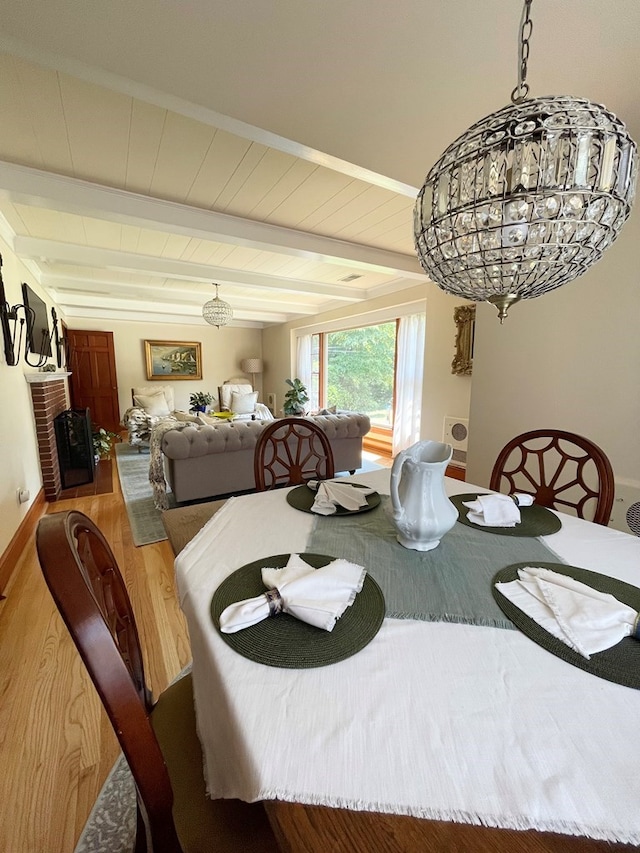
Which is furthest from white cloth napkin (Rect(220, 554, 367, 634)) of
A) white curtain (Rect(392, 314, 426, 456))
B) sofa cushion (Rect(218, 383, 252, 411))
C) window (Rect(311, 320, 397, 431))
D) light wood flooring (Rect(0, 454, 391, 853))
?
sofa cushion (Rect(218, 383, 252, 411))

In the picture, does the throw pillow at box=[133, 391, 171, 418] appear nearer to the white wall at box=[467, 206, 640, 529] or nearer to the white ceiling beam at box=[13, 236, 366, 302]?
the white ceiling beam at box=[13, 236, 366, 302]

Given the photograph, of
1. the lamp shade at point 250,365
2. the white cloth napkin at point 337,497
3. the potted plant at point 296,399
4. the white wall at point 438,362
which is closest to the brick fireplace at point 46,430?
the white cloth napkin at point 337,497

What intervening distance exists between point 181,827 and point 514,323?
248cm

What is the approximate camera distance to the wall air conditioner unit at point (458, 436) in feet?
12.5

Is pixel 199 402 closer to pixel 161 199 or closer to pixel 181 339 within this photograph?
pixel 181 339

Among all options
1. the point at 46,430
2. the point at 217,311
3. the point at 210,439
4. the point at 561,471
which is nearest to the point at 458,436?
the point at 561,471

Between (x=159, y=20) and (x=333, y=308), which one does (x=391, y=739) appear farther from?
(x=333, y=308)

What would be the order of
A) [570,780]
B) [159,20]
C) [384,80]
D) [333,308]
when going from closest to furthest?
[570,780]
[159,20]
[384,80]
[333,308]

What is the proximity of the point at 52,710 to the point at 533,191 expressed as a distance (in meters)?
2.10

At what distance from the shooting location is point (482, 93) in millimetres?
1232

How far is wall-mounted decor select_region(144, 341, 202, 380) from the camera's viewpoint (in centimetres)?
680

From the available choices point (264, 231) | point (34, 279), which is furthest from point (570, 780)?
point (34, 279)

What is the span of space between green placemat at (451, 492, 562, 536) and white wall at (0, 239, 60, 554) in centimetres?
252

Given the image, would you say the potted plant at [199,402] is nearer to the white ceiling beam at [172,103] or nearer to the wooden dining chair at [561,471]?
the white ceiling beam at [172,103]
